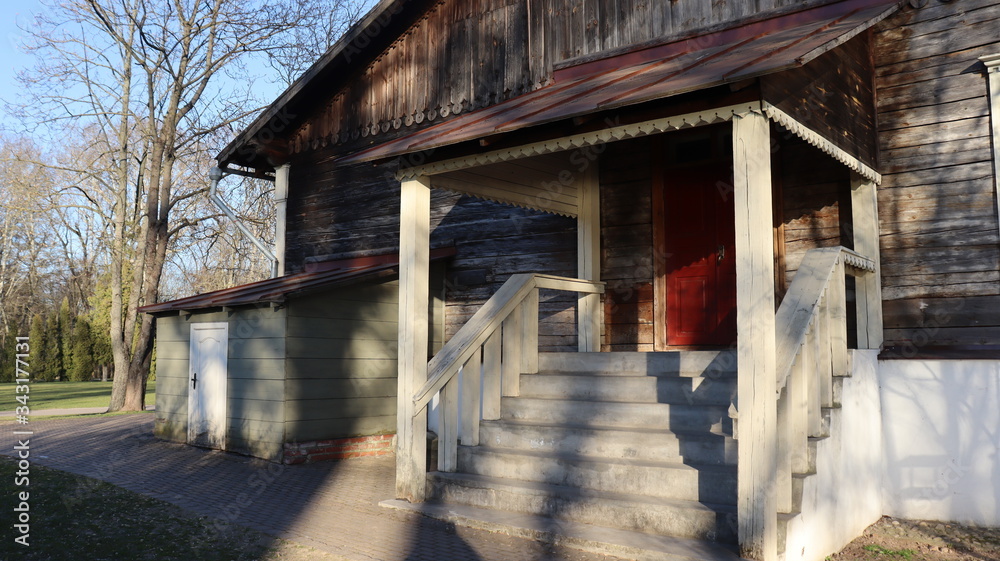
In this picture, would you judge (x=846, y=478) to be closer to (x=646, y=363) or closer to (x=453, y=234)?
(x=646, y=363)

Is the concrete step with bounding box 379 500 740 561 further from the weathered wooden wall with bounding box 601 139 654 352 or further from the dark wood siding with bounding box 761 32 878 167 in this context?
the weathered wooden wall with bounding box 601 139 654 352

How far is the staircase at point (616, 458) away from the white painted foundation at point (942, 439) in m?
1.52

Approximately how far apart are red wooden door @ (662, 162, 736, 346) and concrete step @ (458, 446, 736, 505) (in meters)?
2.39

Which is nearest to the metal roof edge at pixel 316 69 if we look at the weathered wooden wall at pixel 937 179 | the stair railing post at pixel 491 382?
the stair railing post at pixel 491 382

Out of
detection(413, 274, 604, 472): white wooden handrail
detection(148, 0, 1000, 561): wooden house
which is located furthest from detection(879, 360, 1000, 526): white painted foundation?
detection(413, 274, 604, 472): white wooden handrail

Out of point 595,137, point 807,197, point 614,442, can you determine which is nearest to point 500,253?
point 807,197

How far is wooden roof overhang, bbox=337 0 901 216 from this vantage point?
15.6 ft

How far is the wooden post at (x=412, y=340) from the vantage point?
622 cm

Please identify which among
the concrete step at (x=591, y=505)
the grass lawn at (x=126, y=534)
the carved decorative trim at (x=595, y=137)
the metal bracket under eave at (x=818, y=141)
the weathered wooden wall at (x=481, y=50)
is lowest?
the grass lawn at (x=126, y=534)

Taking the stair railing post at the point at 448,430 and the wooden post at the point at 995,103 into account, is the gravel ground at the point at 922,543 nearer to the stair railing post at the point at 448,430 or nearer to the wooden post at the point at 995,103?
the wooden post at the point at 995,103

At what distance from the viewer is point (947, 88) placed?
21.5ft

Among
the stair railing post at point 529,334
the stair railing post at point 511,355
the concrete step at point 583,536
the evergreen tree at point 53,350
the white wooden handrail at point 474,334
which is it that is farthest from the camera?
the evergreen tree at point 53,350

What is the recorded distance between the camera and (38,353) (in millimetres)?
34188

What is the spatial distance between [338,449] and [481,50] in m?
5.04
